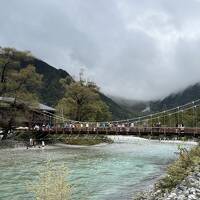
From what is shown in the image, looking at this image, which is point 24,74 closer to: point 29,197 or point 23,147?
point 23,147

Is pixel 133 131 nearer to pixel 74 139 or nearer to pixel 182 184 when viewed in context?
pixel 74 139

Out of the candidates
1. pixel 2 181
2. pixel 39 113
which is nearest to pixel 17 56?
pixel 39 113

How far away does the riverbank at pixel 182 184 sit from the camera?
799 inches

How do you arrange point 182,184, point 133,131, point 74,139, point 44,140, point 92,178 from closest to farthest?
point 182,184
point 92,178
point 133,131
point 44,140
point 74,139

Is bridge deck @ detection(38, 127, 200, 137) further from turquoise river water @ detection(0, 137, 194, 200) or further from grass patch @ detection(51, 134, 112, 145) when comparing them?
turquoise river water @ detection(0, 137, 194, 200)

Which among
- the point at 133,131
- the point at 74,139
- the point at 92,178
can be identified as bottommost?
the point at 92,178

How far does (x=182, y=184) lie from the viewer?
2247 cm

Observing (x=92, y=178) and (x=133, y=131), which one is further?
(x=133, y=131)

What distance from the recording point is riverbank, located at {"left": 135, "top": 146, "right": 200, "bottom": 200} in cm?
2030

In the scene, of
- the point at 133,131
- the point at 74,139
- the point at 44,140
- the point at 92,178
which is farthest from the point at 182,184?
the point at 74,139

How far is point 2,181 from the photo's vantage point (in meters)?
35.1

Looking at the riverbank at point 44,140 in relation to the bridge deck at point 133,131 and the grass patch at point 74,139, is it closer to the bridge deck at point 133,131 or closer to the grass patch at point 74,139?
the grass patch at point 74,139

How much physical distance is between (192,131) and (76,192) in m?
42.5

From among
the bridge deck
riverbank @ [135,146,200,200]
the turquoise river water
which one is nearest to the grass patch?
the bridge deck
